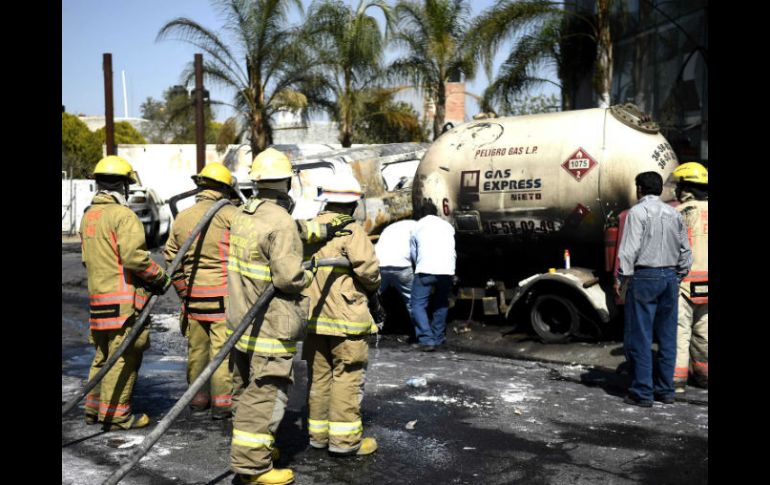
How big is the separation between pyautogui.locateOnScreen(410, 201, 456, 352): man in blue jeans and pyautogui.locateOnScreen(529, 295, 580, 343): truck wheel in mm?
1028

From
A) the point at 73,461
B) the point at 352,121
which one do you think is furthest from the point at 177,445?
the point at 352,121

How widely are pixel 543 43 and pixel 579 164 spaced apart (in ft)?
28.1

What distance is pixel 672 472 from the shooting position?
16.0 feet

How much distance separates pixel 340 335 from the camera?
519 centimetres

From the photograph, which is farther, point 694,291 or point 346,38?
point 346,38

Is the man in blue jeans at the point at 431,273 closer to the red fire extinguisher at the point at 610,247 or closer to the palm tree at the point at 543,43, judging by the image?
the red fire extinguisher at the point at 610,247

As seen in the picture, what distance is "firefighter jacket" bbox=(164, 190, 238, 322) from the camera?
20.5 ft

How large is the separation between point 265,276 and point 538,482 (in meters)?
1.95

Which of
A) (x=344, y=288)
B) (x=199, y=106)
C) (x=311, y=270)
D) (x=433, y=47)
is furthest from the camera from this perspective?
(x=199, y=106)

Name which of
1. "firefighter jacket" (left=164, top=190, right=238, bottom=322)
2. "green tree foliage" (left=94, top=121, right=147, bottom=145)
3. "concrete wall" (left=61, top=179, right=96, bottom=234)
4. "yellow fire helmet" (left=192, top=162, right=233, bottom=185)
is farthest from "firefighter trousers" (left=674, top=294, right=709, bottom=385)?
"green tree foliage" (left=94, top=121, right=147, bottom=145)

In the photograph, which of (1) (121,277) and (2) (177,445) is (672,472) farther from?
(1) (121,277)

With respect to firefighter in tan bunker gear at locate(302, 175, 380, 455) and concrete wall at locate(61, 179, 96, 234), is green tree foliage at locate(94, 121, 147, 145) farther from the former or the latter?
firefighter in tan bunker gear at locate(302, 175, 380, 455)

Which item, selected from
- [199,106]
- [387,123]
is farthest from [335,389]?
[387,123]

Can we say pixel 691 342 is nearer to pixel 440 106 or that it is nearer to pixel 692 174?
pixel 692 174
